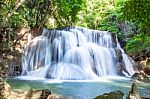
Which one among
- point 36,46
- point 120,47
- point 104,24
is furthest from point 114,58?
point 104,24

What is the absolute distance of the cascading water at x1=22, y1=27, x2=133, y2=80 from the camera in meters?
22.5

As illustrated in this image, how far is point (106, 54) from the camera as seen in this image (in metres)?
26.4

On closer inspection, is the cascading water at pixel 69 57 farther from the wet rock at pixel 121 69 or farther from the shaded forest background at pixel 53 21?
the shaded forest background at pixel 53 21

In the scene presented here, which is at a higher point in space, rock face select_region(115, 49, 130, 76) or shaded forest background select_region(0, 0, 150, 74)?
shaded forest background select_region(0, 0, 150, 74)

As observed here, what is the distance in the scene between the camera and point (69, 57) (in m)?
24.5

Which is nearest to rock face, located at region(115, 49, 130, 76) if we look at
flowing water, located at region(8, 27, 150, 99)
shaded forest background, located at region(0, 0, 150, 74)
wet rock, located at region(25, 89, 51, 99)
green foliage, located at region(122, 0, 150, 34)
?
flowing water, located at region(8, 27, 150, 99)

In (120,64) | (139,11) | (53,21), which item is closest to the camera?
(139,11)

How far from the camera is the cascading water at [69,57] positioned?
22.5 m

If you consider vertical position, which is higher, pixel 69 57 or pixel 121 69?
pixel 69 57

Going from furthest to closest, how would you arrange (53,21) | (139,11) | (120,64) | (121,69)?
1. (53,21)
2. (120,64)
3. (121,69)
4. (139,11)

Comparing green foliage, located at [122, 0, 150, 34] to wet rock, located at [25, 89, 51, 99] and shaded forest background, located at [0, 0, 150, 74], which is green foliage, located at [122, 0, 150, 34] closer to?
shaded forest background, located at [0, 0, 150, 74]

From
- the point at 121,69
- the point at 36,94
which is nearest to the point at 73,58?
the point at 121,69

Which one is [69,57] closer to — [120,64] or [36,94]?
[120,64]

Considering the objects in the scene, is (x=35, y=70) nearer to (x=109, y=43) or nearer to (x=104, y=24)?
(x=109, y=43)
